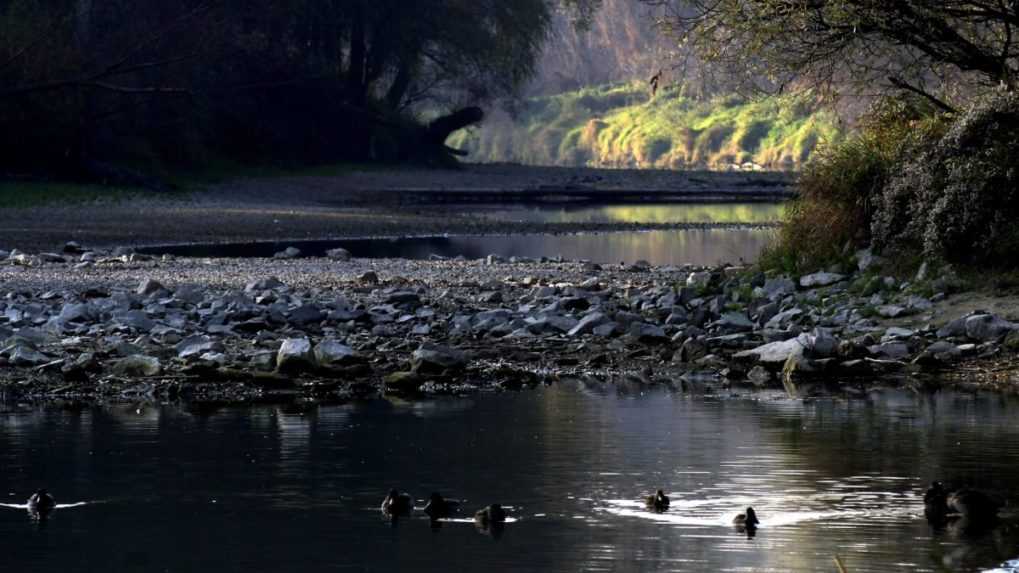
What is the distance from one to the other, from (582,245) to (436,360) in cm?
1934

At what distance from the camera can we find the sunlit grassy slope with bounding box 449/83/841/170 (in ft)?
297

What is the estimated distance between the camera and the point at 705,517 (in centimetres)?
912

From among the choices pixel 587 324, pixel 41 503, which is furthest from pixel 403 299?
pixel 41 503

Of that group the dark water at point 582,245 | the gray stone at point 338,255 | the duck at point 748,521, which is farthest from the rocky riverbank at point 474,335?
the dark water at point 582,245

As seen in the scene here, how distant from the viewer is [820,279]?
1781 cm

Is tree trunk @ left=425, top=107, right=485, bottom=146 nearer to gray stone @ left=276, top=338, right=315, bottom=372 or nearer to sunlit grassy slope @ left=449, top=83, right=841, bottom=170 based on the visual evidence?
sunlit grassy slope @ left=449, top=83, right=841, bottom=170

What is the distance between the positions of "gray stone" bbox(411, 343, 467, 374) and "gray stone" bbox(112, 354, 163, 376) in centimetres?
202

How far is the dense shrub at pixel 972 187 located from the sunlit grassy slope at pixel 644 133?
205 feet

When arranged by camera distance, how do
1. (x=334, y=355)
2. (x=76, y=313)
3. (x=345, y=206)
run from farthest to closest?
(x=345, y=206) < (x=76, y=313) < (x=334, y=355)

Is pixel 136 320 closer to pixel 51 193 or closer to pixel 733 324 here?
pixel 733 324

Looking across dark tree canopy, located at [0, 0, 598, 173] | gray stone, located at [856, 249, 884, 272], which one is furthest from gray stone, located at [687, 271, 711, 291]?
dark tree canopy, located at [0, 0, 598, 173]

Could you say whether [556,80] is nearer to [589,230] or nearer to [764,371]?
[589,230]

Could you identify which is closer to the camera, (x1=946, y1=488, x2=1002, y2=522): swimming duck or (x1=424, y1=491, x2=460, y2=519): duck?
(x1=946, y1=488, x2=1002, y2=522): swimming duck

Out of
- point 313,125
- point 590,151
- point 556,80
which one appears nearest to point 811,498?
point 313,125
